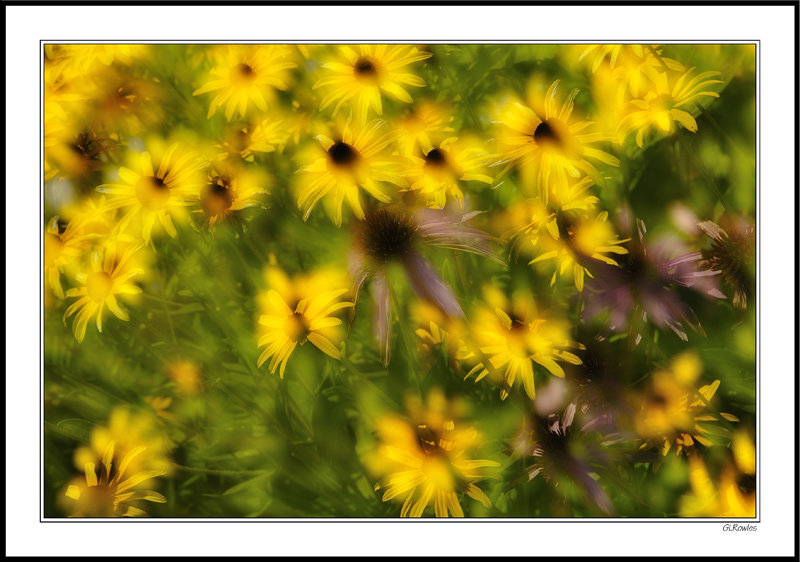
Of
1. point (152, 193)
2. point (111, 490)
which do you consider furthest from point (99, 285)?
point (111, 490)

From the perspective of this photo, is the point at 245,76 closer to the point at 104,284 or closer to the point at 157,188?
the point at 157,188

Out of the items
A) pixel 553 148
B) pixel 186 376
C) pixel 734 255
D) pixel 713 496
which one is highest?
pixel 553 148

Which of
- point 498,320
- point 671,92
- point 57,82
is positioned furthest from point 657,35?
point 57,82

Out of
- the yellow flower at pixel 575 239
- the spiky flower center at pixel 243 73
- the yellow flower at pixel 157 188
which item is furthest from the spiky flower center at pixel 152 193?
the yellow flower at pixel 575 239

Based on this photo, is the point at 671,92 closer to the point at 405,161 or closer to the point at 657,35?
the point at 657,35

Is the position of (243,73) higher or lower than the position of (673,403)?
higher

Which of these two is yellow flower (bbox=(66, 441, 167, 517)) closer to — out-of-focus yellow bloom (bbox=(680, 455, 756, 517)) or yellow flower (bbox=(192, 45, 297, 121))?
yellow flower (bbox=(192, 45, 297, 121))
